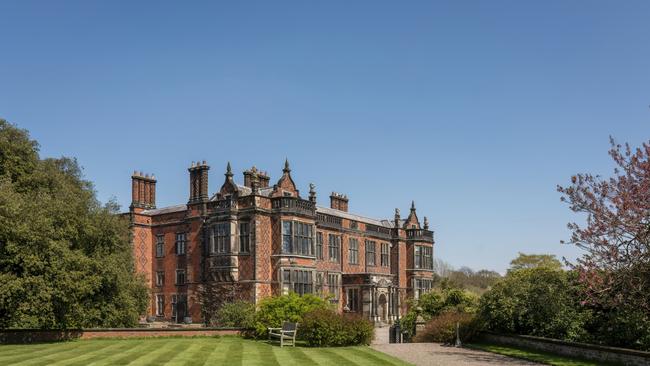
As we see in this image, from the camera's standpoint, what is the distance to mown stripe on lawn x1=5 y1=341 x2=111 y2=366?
17.9 m

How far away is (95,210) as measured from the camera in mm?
31516

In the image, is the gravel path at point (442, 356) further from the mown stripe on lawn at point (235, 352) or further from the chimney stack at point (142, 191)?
the chimney stack at point (142, 191)

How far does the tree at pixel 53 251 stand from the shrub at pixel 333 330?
8.93 metres

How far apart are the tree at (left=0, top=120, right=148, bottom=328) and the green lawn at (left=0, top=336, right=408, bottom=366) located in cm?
191

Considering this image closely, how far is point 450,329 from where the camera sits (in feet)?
86.5

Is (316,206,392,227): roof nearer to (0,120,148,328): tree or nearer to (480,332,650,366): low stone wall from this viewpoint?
(0,120,148,328): tree

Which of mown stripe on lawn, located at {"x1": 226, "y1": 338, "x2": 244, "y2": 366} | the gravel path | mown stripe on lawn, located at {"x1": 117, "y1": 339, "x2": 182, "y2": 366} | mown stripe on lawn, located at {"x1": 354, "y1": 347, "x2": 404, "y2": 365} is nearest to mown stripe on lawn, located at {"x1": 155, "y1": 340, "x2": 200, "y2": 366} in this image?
mown stripe on lawn, located at {"x1": 117, "y1": 339, "x2": 182, "y2": 366}

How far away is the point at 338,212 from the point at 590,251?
3311cm

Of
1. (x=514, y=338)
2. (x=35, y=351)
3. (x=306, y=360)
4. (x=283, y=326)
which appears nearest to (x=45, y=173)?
(x=35, y=351)

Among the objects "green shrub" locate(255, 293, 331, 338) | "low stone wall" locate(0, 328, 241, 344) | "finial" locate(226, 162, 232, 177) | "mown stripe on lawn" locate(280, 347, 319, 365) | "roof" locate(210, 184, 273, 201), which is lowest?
"low stone wall" locate(0, 328, 241, 344)

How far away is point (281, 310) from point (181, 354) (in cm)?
791

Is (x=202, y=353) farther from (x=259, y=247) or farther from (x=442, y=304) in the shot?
(x=259, y=247)

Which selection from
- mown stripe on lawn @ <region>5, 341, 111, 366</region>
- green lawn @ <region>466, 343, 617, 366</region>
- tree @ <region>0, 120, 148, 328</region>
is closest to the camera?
mown stripe on lawn @ <region>5, 341, 111, 366</region>

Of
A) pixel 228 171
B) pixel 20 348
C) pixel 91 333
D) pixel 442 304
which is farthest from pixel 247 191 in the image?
pixel 20 348
